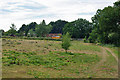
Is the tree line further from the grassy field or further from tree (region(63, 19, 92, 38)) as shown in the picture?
the grassy field

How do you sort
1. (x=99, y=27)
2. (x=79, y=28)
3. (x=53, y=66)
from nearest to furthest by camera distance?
(x=53, y=66), (x=99, y=27), (x=79, y=28)

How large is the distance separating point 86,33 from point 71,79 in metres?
80.0

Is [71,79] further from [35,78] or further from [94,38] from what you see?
[94,38]

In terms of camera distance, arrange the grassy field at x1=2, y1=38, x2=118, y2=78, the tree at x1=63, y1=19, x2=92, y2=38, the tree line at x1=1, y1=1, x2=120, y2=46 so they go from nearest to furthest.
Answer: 1. the grassy field at x1=2, y1=38, x2=118, y2=78
2. the tree line at x1=1, y1=1, x2=120, y2=46
3. the tree at x1=63, y1=19, x2=92, y2=38

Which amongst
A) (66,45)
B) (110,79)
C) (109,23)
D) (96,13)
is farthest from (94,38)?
(110,79)

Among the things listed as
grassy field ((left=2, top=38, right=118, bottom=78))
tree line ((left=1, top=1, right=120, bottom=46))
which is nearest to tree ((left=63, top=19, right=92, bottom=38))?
tree line ((left=1, top=1, right=120, bottom=46))

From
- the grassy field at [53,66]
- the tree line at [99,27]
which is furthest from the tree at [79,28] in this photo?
the grassy field at [53,66]

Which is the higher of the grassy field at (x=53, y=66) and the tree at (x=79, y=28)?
the tree at (x=79, y=28)

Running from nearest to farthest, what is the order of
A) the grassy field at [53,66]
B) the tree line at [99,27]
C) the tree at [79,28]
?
the grassy field at [53,66] < the tree line at [99,27] < the tree at [79,28]

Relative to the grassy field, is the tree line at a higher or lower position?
higher

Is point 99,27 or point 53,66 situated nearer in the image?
point 53,66

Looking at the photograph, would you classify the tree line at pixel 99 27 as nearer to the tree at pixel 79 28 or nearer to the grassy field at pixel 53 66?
the tree at pixel 79 28

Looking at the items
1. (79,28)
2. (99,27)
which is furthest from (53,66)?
(79,28)

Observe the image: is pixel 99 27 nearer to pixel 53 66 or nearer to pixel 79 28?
pixel 79 28
